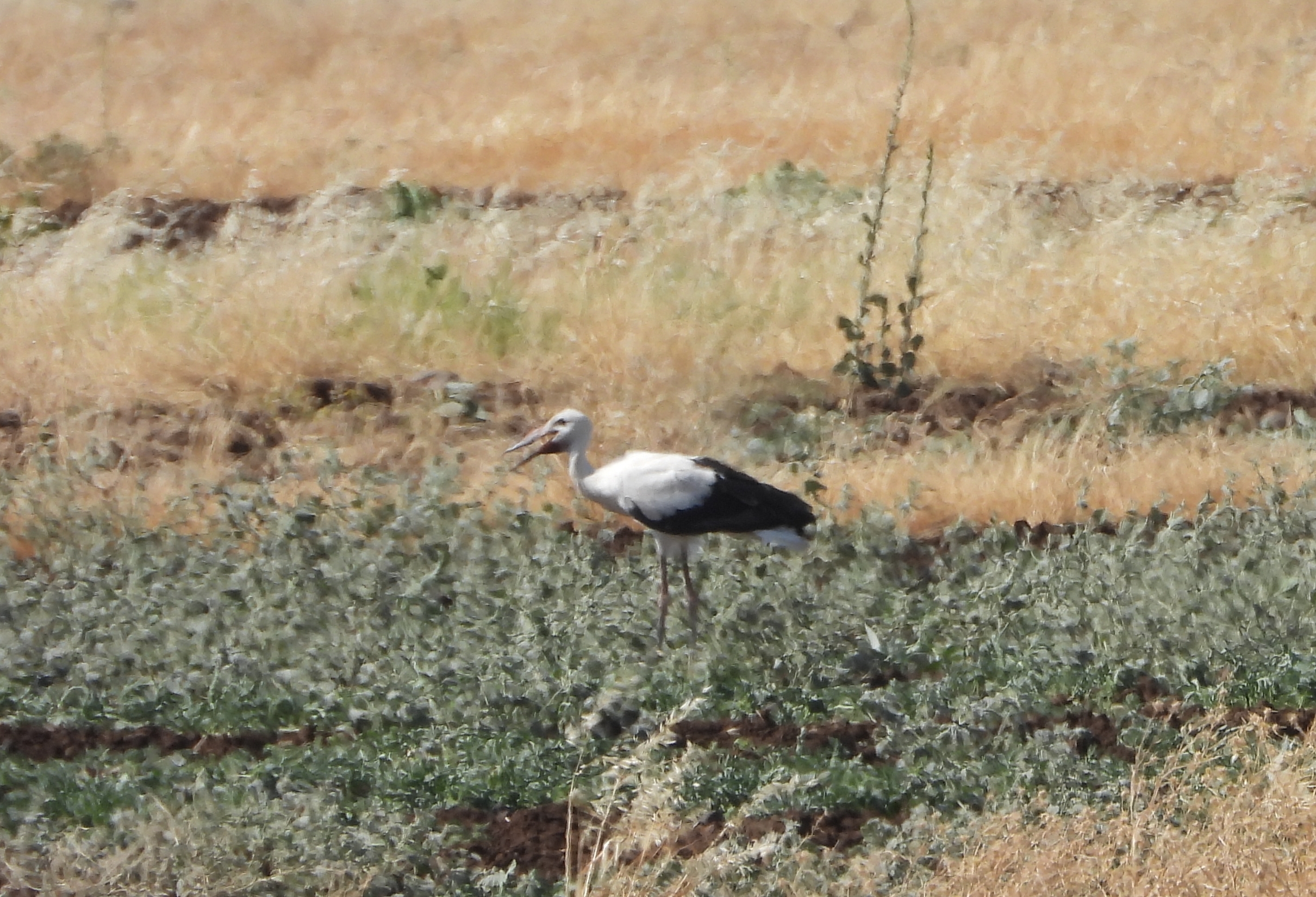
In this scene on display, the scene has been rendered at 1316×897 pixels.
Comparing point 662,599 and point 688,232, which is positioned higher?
point 688,232

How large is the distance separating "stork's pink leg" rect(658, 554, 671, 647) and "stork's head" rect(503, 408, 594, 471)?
2.10 feet

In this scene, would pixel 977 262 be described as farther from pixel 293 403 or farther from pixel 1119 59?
pixel 1119 59

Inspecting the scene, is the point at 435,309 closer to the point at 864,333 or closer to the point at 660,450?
the point at 660,450

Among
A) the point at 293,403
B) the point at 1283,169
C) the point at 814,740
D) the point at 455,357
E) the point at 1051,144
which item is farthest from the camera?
the point at 1051,144

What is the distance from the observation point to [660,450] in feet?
38.5

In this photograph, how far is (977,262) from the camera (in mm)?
14648

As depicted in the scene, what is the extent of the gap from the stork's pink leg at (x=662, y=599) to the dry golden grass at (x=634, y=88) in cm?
929

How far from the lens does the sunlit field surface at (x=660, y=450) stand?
6.05 metres

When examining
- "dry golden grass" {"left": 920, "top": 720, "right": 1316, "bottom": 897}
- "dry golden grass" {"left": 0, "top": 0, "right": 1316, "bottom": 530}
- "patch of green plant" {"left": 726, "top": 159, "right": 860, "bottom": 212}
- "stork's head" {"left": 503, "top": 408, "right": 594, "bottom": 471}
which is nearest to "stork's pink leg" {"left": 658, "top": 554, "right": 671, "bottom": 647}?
"stork's head" {"left": 503, "top": 408, "right": 594, "bottom": 471}

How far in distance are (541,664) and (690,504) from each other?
1233 mm

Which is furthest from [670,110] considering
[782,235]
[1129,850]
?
[1129,850]

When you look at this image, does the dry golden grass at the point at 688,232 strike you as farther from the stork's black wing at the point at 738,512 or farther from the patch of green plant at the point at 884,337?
the stork's black wing at the point at 738,512

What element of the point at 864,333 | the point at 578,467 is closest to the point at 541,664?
the point at 578,467

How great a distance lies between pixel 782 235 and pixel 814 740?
8952mm
